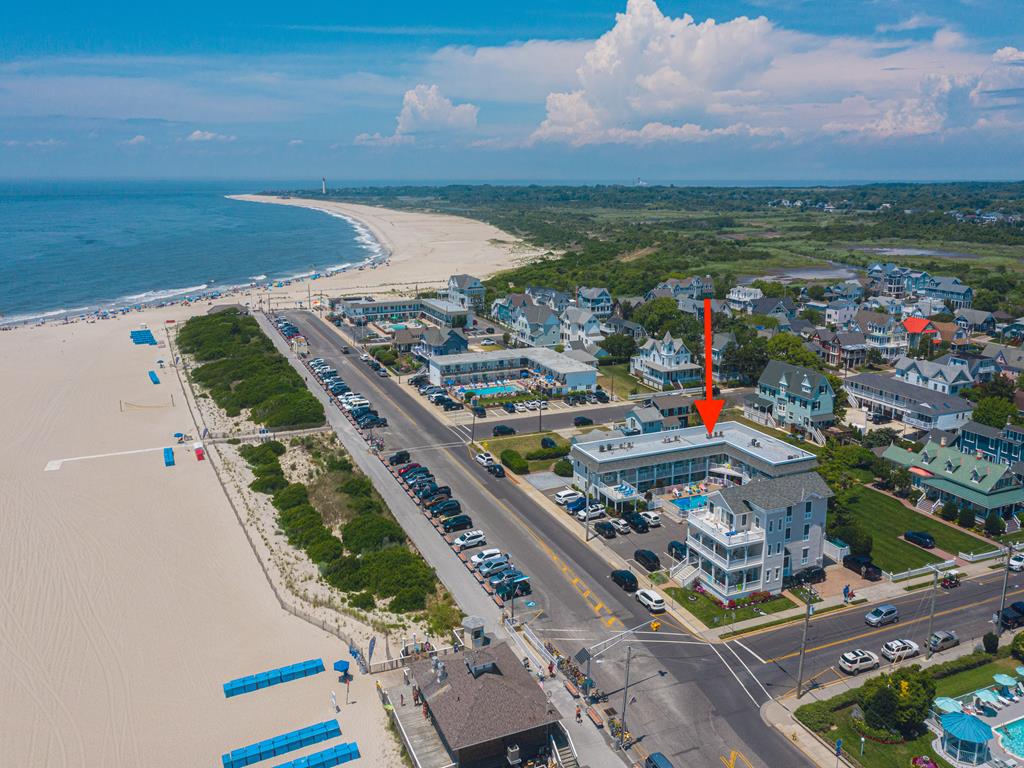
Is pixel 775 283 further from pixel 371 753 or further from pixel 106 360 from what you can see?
pixel 371 753

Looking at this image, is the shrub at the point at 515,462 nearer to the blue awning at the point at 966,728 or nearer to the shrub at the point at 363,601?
the shrub at the point at 363,601

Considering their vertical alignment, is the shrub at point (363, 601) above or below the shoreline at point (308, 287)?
below

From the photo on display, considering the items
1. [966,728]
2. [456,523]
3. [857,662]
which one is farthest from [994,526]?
[456,523]

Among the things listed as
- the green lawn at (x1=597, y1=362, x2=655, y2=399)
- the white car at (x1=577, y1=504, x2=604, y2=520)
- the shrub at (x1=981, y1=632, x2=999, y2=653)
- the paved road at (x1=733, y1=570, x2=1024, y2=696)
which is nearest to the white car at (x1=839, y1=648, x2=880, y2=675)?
the paved road at (x1=733, y1=570, x2=1024, y2=696)

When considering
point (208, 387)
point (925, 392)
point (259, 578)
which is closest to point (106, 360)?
point (208, 387)

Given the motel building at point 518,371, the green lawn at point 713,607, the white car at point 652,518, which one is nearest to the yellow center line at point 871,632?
the green lawn at point 713,607

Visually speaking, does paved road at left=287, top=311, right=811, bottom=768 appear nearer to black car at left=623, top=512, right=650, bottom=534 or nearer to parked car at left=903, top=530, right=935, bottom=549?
black car at left=623, top=512, right=650, bottom=534
